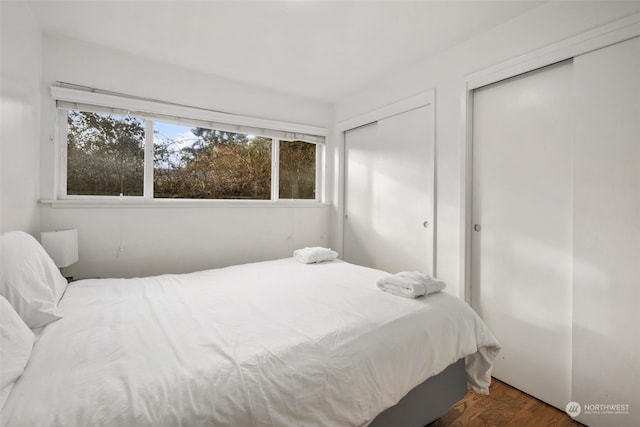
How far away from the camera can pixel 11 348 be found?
936 millimetres

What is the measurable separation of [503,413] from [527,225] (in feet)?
4.07

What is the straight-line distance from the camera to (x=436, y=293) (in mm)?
1806

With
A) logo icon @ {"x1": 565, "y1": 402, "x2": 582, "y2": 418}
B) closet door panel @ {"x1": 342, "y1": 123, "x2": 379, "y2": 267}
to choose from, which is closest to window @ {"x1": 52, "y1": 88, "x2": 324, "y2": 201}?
closet door panel @ {"x1": 342, "y1": 123, "x2": 379, "y2": 267}

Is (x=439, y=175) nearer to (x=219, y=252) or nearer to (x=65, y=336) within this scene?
(x=219, y=252)

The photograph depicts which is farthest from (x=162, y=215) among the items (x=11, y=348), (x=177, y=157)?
(x=11, y=348)

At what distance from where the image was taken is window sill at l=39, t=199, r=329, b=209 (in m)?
2.35

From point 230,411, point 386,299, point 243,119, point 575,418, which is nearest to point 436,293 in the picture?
point 386,299

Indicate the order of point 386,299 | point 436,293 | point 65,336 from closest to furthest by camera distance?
point 65,336, point 386,299, point 436,293

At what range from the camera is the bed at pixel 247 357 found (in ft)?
2.86

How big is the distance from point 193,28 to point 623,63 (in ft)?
9.13

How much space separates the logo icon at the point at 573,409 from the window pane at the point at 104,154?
3.70m

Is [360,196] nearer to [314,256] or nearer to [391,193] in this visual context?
[391,193]

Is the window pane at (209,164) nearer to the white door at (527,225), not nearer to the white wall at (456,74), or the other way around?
the white wall at (456,74)

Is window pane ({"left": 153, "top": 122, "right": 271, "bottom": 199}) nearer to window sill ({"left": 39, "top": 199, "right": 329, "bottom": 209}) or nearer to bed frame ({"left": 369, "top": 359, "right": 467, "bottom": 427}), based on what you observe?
window sill ({"left": 39, "top": 199, "right": 329, "bottom": 209})
